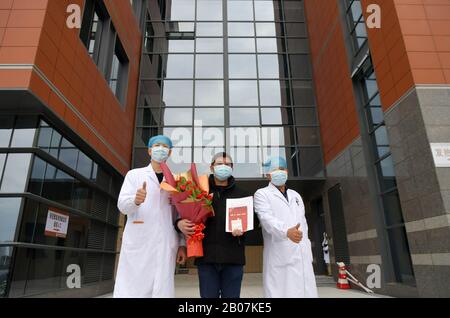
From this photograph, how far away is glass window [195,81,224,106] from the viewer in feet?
45.9

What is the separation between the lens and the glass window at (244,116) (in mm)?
13570

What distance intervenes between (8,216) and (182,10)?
13652 millimetres

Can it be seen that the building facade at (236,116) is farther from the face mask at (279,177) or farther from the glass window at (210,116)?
the face mask at (279,177)

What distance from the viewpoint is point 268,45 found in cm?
1537

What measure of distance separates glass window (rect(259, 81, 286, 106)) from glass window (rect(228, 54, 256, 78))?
0.77 metres

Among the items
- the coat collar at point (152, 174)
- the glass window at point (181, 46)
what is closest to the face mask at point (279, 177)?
the coat collar at point (152, 174)

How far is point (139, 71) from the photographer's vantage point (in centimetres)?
1420

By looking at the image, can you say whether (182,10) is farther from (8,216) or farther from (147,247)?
(147,247)

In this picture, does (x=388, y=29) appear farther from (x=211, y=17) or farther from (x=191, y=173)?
(x=211, y=17)

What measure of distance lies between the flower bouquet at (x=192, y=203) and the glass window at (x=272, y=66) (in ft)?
40.6

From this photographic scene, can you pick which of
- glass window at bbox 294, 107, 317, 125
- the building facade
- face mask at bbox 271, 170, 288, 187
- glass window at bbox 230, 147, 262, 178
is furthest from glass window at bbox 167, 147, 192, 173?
face mask at bbox 271, 170, 288, 187

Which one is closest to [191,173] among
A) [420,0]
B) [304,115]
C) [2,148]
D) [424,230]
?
[2,148]

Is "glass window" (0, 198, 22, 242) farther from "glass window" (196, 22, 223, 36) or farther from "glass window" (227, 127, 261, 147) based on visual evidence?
"glass window" (196, 22, 223, 36)
